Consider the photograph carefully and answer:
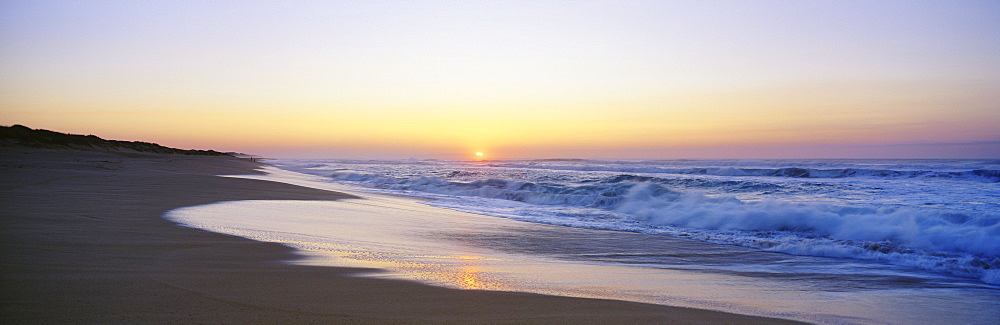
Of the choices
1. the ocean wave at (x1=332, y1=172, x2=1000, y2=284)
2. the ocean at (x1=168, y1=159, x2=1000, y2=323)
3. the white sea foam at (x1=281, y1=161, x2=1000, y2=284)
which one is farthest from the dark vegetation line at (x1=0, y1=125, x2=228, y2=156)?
the ocean wave at (x1=332, y1=172, x2=1000, y2=284)

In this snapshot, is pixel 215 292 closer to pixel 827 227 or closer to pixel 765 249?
pixel 765 249

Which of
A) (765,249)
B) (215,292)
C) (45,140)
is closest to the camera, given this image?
(215,292)

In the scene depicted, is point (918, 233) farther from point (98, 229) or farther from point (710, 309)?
point (98, 229)

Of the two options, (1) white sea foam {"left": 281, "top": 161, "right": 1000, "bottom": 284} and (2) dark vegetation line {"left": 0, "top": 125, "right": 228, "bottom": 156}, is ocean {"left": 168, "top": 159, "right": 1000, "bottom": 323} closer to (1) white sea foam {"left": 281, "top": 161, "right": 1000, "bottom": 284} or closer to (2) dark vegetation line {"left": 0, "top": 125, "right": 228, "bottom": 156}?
(1) white sea foam {"left": 281, "top": 161, "right": 1000, "bottom": 284}

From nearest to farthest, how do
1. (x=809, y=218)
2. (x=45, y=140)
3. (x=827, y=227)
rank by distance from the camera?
1. (x=827, y=227)
2. (x=809, y=218)
3. (x=45, y=140)

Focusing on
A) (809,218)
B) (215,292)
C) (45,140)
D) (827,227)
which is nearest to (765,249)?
(827,227)

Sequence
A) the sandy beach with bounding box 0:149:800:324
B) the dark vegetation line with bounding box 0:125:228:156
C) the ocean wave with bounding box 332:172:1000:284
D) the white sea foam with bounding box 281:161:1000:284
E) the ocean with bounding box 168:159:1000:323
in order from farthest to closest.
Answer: the dark vegetation line with bounding box 0:125:228:156 < the white sea foam with bounding box 281:161:1000:284 < the ocean wave with bounding box 332:172:1000:284 < the ocean with bounding box 168:159:1000:323 < the sandy beach with bounding box 0:149:800:324

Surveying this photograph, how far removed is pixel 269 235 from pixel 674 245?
Answer: 459cm

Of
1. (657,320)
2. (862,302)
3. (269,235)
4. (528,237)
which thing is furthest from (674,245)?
(269,235)

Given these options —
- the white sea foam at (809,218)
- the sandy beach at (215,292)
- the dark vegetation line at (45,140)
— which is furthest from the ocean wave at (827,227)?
the dark vegetation line at (45,140)

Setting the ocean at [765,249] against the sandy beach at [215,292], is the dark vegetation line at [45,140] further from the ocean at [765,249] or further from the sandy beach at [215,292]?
the sandy beach at [215,292]

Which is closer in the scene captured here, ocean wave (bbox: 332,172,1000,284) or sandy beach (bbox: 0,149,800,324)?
sandy beach (bbox: 0,149,800,324)

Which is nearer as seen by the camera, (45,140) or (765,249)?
(765,249)

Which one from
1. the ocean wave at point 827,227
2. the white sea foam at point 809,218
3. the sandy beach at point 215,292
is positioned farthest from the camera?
the white sea foam at point 809,218
